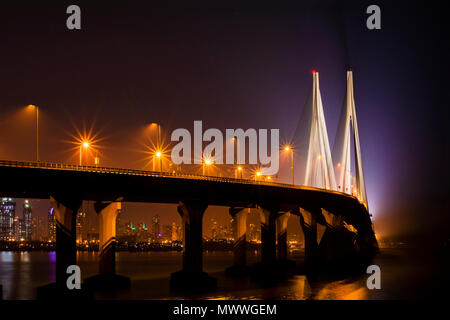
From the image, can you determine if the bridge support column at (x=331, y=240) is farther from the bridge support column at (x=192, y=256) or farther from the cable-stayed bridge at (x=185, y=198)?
the bridge support column at (x=192, y=256)

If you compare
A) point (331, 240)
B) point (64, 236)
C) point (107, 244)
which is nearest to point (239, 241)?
point (331, 240)

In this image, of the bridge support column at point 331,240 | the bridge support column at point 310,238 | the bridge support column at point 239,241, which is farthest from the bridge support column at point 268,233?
the bridge support column at point 331,240

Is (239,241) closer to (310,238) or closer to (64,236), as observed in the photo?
(310,238)

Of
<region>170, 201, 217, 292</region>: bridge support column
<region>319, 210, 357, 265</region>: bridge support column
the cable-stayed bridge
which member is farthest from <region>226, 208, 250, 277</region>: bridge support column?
<region>170, 201, 217, 292</region>: bridge support column

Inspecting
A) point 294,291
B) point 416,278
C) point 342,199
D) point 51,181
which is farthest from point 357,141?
point 51,181

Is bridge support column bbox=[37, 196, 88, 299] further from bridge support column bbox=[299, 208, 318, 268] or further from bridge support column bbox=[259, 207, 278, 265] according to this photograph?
bridge support column bbox=[299, 208, 318, 268]

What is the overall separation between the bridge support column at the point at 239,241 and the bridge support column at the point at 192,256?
2095 centimetres

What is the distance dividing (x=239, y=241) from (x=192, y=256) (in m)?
24.2

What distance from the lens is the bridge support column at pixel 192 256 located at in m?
56.8

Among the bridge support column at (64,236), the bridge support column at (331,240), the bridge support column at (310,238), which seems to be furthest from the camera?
the bridge support column at (331,240)

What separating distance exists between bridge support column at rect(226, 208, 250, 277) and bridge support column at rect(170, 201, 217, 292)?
20.9 m
